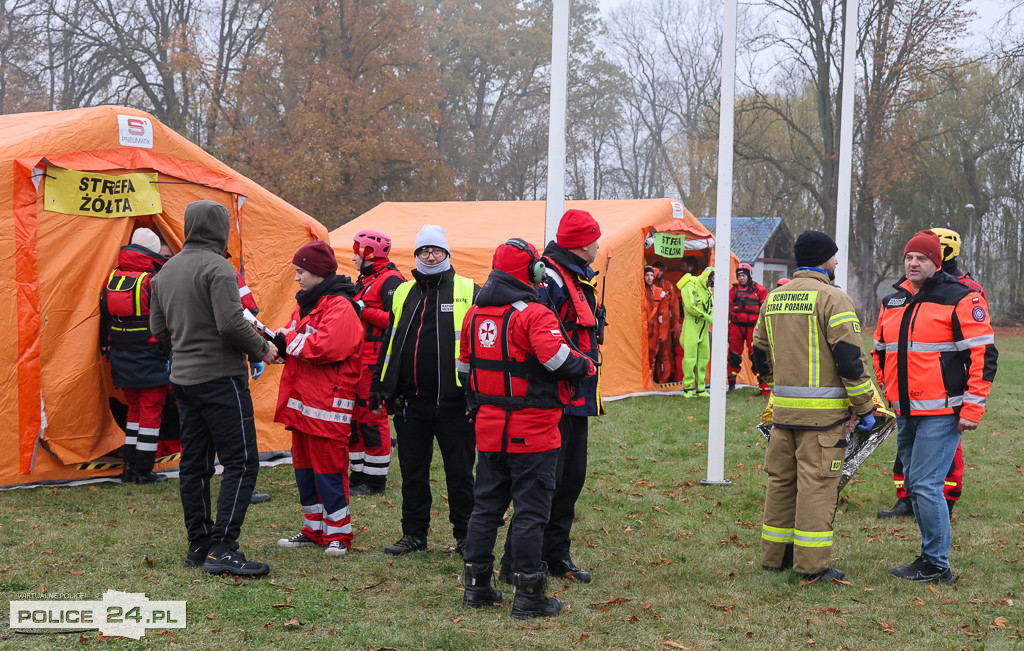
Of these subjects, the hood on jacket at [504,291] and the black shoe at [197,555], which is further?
the black shoe at [197,555]

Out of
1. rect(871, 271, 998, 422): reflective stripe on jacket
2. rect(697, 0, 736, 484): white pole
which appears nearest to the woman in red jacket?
rect(697, 0, 736, 484): white pole

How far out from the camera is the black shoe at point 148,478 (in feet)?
25.4

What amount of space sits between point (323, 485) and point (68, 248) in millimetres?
3520

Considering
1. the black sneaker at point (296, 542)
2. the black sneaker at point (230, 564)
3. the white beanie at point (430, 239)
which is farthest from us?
the black sneaker at point (296, 542)

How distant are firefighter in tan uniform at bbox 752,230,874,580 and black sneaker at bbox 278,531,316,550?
2.96 metres

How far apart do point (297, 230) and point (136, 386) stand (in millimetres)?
2498

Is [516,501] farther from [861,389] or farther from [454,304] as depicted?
[861,389]

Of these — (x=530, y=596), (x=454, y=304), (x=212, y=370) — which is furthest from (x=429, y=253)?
(x=530, y=596)

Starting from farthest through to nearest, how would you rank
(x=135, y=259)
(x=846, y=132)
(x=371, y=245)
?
(x=846, y=132) → (x=135, y=259) → (x=371, y=245)

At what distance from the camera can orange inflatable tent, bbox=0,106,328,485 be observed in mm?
7328

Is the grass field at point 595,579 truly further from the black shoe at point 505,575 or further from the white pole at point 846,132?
the white pole at point 846,132

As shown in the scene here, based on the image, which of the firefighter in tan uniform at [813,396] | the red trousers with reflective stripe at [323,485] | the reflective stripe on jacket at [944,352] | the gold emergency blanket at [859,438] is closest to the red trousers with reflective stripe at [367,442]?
the red trousers with reflective stripe at [323,485]

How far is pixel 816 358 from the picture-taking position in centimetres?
526

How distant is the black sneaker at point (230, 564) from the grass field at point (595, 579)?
0.25 feet
